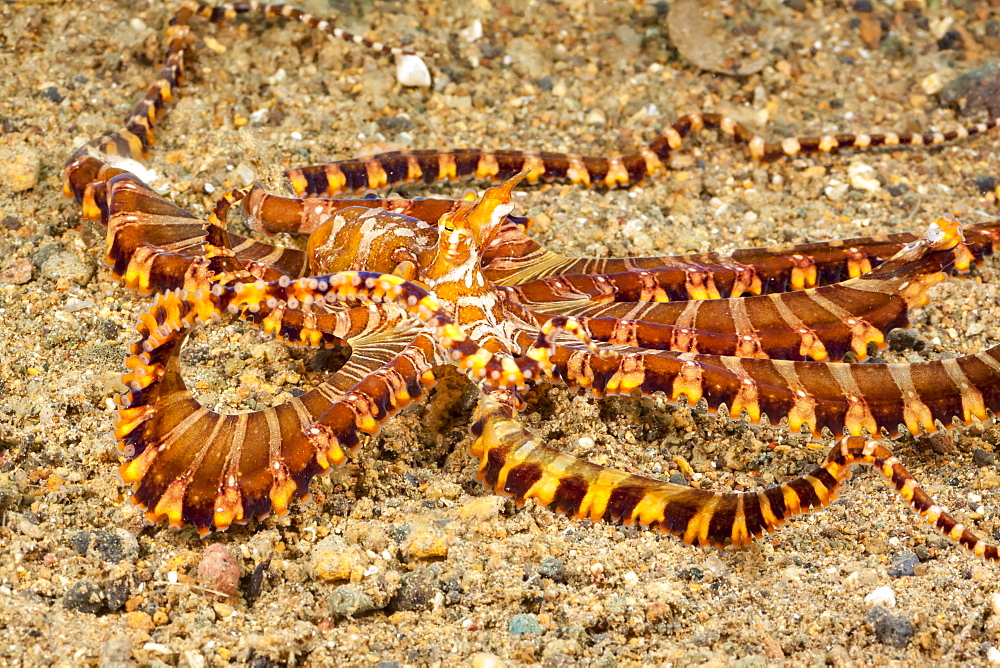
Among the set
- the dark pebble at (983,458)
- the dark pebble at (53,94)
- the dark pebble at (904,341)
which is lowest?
the dark pebble at (983,458)

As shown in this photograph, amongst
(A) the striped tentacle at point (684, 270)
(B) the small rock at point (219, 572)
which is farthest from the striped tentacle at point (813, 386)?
(B) the small rock at point (219, 572)

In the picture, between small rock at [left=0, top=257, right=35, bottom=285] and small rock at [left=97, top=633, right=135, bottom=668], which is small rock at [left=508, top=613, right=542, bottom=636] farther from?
small rock at [left=0, top=257, right=35, bottom=285]

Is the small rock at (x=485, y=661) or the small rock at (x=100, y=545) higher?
the small rock at (x=100, y=545)

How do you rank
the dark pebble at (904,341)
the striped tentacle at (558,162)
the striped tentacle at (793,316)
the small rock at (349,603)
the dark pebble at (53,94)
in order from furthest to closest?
the dark pebble at (53,94) → the striped tentacle at (558,162) → the dark pebble at (904,341) → the striped tentacle at (793,316) → the small rock at (349,603)

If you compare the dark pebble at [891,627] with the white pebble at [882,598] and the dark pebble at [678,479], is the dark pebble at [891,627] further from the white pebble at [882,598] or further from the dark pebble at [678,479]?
the dark pebble at [678,479]

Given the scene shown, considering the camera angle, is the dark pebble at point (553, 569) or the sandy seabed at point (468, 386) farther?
the dark pebble at point (553, 569)

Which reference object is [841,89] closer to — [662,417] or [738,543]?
[662,417]

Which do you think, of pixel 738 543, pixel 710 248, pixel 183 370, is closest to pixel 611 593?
pixel 738 543
